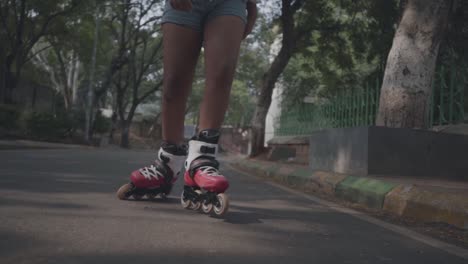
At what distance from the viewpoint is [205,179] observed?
2.79 meters

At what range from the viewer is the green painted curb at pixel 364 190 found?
4.26 m

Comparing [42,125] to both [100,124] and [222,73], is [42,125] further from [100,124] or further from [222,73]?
[222,73]

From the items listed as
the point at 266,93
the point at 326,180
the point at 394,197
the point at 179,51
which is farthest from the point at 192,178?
the point at 266,93

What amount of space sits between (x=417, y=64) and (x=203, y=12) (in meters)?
3.23

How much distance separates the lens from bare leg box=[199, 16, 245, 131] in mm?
3096

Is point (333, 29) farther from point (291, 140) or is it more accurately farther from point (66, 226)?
point (66, 226)

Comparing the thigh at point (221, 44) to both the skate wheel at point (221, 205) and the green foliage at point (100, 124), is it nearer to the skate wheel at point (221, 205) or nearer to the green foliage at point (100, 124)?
the skate wheel at point (221, 205)

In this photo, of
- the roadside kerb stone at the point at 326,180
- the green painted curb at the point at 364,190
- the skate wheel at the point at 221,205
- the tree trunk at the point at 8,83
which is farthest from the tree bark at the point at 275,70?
the tree trunk at the point at 8,83

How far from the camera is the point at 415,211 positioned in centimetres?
371

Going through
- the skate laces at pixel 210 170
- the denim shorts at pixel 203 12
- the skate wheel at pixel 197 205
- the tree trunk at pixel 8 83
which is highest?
the tree trunk at pixel 8 83

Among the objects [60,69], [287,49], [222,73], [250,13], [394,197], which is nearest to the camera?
[222,73]

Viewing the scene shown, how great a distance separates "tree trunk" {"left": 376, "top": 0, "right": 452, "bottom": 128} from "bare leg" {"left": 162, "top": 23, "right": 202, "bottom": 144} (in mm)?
3022

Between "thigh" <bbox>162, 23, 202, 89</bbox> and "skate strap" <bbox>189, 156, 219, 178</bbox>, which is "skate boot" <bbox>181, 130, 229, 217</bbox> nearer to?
"skate strap" <bbox>189, 156, 219, 178</bbox>

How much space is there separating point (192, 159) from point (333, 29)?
11932mm
